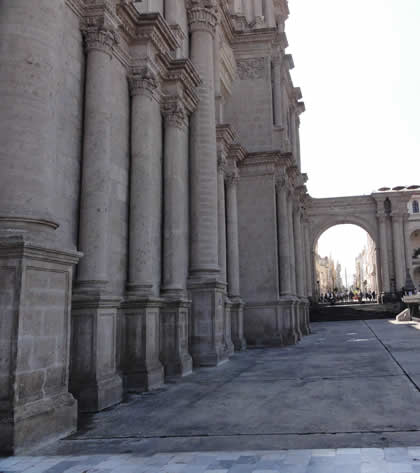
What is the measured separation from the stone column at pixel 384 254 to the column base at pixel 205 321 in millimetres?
41576

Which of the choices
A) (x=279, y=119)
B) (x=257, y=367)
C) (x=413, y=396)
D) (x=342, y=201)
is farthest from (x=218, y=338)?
(x=342, y=201)

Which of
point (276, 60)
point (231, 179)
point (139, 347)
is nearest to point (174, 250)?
point (139, 347)

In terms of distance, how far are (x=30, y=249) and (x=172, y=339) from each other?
7437 millimetres

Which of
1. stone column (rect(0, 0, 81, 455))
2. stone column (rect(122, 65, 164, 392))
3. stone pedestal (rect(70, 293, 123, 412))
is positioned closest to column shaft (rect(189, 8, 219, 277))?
stone column (rect(122, 65, 164, 392))

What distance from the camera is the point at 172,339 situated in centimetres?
1379

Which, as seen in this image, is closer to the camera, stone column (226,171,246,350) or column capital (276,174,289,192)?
stone column (226,171,246,350)

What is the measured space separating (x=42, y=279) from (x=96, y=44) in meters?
5.99

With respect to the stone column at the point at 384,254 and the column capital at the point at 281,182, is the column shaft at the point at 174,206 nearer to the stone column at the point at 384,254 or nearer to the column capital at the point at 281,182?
the column capital at the point at 281,182

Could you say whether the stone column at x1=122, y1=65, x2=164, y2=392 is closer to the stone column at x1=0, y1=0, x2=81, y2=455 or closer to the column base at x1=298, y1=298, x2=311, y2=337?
the stone column at x1=0, y1=0, x2=81, y2=455

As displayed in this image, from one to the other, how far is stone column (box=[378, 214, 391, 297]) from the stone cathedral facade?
32.0 m

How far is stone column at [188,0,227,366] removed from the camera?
16.0 metres

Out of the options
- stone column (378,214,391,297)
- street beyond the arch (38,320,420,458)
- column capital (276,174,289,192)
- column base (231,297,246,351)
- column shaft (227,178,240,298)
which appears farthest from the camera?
stone column (378,214,391,297)

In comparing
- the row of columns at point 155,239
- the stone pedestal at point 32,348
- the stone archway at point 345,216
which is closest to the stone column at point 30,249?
the stone pedestal at point 32,348

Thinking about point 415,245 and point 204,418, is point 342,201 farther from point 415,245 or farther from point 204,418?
point 204,418
